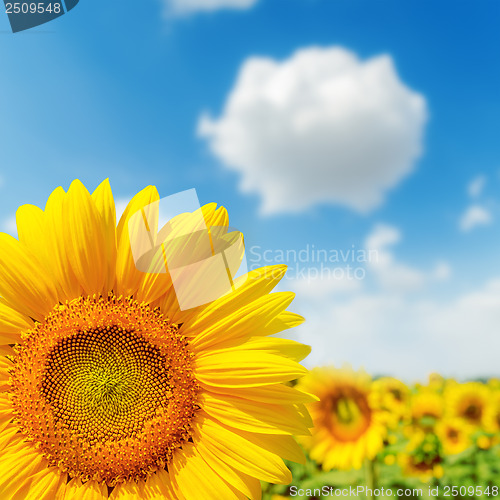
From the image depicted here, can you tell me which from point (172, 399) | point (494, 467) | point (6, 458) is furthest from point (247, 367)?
point (494, 467)

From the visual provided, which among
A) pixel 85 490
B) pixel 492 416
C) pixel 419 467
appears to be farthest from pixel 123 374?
pixel 492 416

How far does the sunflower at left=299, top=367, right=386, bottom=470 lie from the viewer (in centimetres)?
322

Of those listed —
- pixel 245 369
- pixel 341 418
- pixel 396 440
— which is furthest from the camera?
pixel 396 440

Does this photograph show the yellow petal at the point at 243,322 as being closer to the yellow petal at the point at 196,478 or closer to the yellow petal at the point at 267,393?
the yellow petal at the point at 267,393

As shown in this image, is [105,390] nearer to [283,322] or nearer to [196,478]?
[196,478]

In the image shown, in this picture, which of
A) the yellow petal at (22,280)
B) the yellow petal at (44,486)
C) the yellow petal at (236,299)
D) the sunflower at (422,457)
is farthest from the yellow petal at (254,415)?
the sunflower at (422,457)

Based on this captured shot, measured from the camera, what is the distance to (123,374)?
1.60 m

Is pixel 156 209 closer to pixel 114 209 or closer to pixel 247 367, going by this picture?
pixel 114 209

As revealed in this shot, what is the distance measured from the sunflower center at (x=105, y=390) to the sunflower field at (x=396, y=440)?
1183 mm

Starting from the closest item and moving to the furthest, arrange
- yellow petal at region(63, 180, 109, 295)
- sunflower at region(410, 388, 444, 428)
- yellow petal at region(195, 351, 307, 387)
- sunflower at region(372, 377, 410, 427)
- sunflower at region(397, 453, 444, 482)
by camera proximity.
A: yellow petal at region(195, 351, 307, 387)
yellow petal at region(63, 180, 109, 295)
sunflower at region(372, 377, 410, 427)
sunflower at region(397, 453, 444, 482)
sunflower at region(410, 388, 444, 428)

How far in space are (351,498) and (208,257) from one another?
7.06 ft

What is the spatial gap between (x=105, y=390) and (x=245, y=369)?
1.45ft

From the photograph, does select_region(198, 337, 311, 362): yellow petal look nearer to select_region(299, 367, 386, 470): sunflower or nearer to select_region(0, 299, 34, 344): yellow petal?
select_region(0, 299, 34, 344): yellow petal

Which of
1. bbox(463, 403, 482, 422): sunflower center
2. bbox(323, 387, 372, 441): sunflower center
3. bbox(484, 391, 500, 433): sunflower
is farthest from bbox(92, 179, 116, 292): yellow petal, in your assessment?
bbox(484, 391, 500, 433): sunflower
